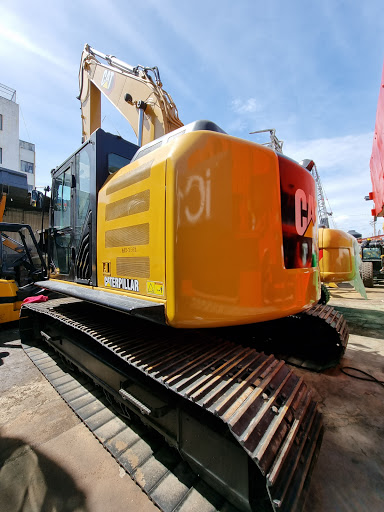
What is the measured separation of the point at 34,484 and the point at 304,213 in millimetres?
2668

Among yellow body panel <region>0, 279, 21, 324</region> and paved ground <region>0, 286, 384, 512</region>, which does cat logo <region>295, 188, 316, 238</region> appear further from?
yellow body panel <region>0, 279, 21, 324</region>

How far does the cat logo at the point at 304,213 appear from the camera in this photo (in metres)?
1.96

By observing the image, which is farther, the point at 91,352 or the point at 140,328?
the point at 91,352

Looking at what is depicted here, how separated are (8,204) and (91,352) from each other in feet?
61.0

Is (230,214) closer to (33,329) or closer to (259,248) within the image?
(259,248)

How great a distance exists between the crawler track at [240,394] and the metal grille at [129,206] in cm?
101

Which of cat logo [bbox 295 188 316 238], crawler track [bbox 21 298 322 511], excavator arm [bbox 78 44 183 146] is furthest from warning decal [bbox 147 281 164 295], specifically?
excavator arm [bbox 78 44 183 146]

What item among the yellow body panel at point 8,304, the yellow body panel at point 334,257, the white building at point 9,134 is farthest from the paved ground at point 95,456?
the white building at point 9,134

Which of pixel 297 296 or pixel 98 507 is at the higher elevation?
pixel 297 296

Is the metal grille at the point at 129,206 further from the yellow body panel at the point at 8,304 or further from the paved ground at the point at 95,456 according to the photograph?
the yellow body panel at the point at 8,304

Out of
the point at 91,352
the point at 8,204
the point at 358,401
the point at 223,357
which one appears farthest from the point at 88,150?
the point at 8,204

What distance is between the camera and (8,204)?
16859mm

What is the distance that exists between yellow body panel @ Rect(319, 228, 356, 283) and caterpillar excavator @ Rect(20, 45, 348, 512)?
3685mm

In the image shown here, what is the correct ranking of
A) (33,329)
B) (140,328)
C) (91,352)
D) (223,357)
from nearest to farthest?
1. (223,357)
2. (140,328)
3. (91,352)
4. (33,329)
